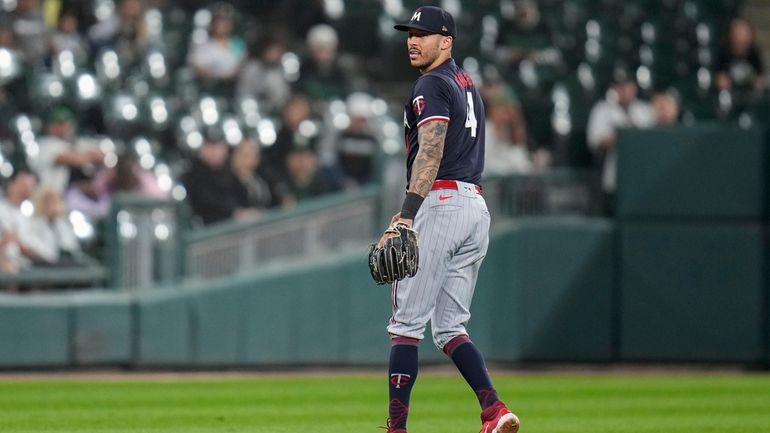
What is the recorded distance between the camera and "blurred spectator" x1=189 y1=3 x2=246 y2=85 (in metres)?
12.6

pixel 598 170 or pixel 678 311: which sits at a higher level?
pixel 598 170

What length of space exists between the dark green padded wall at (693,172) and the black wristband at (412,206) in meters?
6.13

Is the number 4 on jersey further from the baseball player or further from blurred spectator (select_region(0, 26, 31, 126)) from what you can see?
blurred spectator (select_region(0, 26, 31, 126))

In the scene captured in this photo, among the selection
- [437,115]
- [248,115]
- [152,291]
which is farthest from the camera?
[248,115]

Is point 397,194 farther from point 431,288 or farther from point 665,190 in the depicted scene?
point 431,288

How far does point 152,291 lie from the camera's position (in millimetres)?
10609

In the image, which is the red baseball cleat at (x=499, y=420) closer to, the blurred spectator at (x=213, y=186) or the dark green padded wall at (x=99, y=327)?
the dark green padded wall at (x=99, y=327)

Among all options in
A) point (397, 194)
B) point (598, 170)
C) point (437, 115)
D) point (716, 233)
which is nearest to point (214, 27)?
point (397, 194)

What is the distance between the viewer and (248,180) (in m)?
11.2

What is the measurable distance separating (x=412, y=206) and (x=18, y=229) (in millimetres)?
5468

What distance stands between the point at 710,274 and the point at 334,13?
16.7 feet

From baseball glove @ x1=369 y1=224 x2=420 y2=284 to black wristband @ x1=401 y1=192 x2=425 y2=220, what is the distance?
0.04m

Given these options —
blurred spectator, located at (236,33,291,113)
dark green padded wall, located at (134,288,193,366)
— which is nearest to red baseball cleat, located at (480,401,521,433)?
dark green padded wall, located at (134,288,193,366)

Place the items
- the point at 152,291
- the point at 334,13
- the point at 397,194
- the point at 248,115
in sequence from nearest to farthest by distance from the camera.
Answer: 1. the point at 152,291
2. the point at 397,194
3. the point at 248,115
4. the point at 334,13
